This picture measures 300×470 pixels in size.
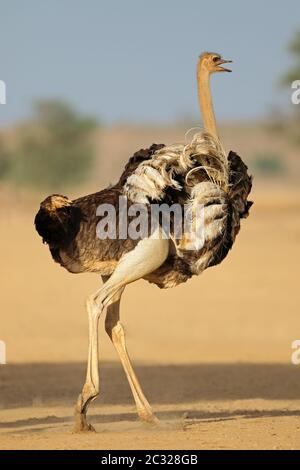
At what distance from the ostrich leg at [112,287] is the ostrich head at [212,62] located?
5.50 feet

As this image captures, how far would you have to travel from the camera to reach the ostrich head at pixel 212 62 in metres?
8.06

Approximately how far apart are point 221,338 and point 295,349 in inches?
61.7

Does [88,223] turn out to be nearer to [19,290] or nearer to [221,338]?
[221,338]

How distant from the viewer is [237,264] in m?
20.5

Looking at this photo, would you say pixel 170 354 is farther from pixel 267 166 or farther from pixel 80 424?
pixel 267 166

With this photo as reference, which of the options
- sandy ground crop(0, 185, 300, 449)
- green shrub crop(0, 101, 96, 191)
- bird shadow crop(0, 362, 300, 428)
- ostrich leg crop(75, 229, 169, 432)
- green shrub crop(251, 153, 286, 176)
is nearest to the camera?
ostrich leg crop(75, 229, 169, 432)

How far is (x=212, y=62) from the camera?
8078mm

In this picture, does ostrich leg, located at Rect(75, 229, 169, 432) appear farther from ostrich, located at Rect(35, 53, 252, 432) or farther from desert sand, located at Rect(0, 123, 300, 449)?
desert sand, located at Rect(0, 123, 300, 449)

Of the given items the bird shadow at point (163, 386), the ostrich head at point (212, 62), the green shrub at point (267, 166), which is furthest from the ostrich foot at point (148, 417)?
the green shrub at point (267, 166)

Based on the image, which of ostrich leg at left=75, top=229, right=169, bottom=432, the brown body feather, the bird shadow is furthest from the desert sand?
the brown body feather

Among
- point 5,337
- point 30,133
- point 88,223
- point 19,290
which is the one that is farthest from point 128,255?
point 30,133

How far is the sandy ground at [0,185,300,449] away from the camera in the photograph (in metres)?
6.87

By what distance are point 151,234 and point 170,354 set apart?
6.47 m

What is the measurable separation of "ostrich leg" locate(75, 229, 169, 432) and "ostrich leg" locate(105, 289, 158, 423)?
113mm
